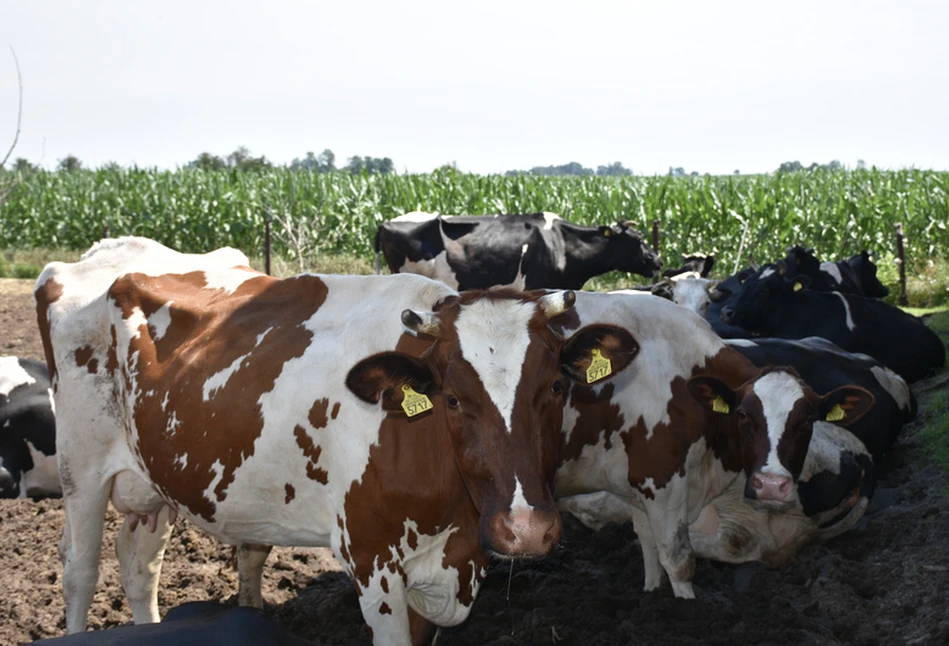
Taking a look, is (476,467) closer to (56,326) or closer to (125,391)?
(125,391)

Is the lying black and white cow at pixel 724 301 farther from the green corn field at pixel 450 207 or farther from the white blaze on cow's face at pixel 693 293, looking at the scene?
the green corn field at pixel 450 207

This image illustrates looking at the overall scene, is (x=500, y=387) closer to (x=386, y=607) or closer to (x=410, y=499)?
(x=410, y=499)

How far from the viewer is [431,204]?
25.7m

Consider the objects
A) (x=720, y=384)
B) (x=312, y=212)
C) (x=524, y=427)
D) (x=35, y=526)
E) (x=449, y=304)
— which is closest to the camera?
(x=524, y=427)

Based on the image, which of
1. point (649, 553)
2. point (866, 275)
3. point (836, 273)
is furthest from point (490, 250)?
point (649, 553)

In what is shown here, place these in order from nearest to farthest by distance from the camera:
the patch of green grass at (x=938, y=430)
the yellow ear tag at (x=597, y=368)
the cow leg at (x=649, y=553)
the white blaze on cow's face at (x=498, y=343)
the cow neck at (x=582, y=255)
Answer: the white blaze on cow's face at (x=498, y=343) < the yellow ear tag at (x=597, y=368) < the cow leg at (x=649, y=553) < the patch of green grass at (x=938, y=430) < the cow neck at (x=582, y=255)

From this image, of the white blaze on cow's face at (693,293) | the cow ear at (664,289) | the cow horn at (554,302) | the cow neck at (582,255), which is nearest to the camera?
the cow horn at (554,302)

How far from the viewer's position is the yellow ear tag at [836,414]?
6.00 metres

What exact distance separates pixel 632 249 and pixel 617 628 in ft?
42.7

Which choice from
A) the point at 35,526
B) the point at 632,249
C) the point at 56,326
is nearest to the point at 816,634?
the point at 56,326

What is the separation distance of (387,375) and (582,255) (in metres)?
13.5

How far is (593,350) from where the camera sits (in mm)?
3922

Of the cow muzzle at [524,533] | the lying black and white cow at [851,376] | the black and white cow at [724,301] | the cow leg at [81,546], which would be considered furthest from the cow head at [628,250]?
the cow muzzle at [524,533]

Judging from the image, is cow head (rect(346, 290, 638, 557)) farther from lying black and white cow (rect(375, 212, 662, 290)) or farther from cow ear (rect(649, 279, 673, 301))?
lying black and white cow (rect(375, 212, 662, 290))
